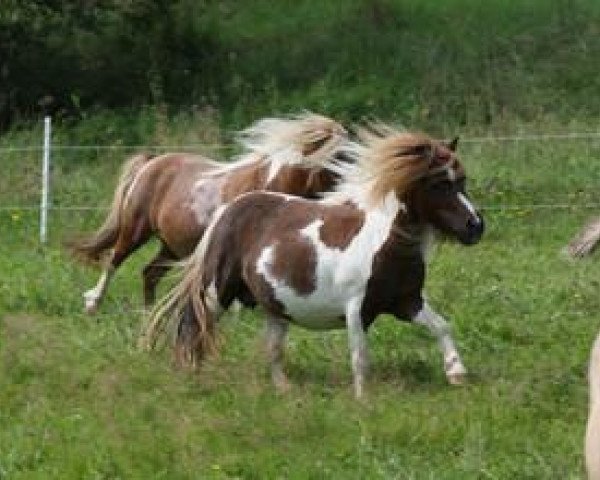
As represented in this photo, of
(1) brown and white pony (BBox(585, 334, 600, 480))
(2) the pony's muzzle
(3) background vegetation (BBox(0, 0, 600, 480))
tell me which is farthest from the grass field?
(1) brown and white pony (BBox(585, 334, 600, 480))

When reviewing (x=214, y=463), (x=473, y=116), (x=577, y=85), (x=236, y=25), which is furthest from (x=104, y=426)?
(x=236, y=25)

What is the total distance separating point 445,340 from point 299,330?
175cm

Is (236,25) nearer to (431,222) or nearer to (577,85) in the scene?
(577,85)

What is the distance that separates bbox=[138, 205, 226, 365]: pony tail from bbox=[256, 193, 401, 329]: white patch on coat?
463 mm

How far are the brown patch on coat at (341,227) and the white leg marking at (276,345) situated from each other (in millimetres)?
618

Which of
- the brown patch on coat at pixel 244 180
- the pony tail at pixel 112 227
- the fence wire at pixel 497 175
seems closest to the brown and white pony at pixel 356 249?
the brown patch on coat at pixel 244 180

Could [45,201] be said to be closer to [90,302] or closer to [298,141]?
[90,302]

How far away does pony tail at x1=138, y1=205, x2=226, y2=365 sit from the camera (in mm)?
8648

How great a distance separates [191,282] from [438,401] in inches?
69.0

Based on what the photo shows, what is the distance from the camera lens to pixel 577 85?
2067 centimetres

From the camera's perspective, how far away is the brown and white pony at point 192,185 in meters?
10.0

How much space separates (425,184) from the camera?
8352 mm

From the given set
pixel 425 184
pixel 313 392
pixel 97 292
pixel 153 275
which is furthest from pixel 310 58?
pixel 313 392

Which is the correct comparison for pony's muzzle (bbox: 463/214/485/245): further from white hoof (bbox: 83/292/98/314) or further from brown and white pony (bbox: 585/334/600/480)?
brown and white pony (bbox: 585/334/600/480)
